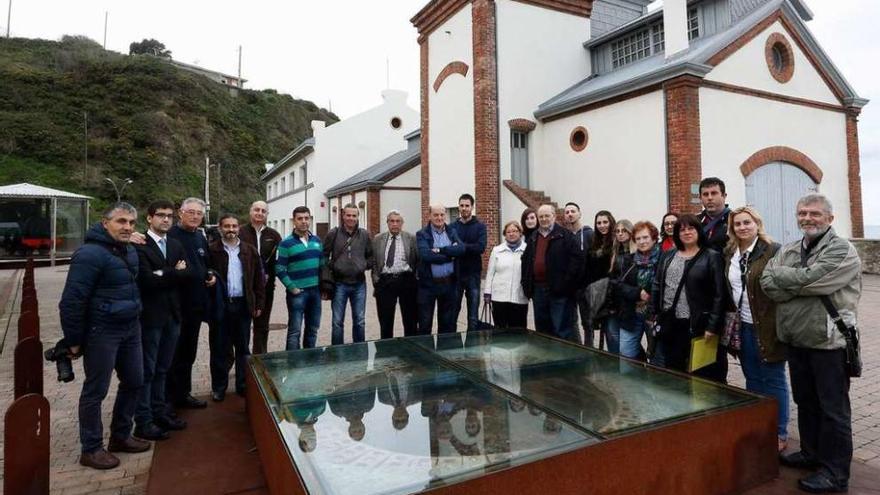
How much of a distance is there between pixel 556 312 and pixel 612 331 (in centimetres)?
65

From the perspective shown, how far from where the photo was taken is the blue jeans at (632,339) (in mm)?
4621

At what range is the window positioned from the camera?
44.3 ft

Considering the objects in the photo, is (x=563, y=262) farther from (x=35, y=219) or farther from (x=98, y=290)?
(x=35, y=219)

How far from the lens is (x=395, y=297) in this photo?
5934mm

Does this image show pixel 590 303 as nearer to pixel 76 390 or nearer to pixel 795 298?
pixel 795 298

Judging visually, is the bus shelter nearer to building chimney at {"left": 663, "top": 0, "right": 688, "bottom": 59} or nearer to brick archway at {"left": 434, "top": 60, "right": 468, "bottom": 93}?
brick archway at {"left": 434, "top": 60, "right": 468, "bottom": 93}

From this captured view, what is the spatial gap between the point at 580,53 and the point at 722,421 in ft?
48.1

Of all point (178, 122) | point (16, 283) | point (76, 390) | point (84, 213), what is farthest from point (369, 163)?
point (178, 122)

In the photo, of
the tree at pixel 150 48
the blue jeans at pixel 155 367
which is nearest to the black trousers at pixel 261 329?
the blue jeans at pixel 155 367

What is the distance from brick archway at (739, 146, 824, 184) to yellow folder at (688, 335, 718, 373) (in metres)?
9.67

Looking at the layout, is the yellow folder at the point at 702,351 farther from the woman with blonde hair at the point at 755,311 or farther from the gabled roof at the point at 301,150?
the gabled roof at the point at 301,150

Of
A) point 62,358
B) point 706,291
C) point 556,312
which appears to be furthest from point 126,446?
point 706,291

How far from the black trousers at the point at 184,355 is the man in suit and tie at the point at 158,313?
244mm

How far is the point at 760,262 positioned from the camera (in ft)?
10.7
